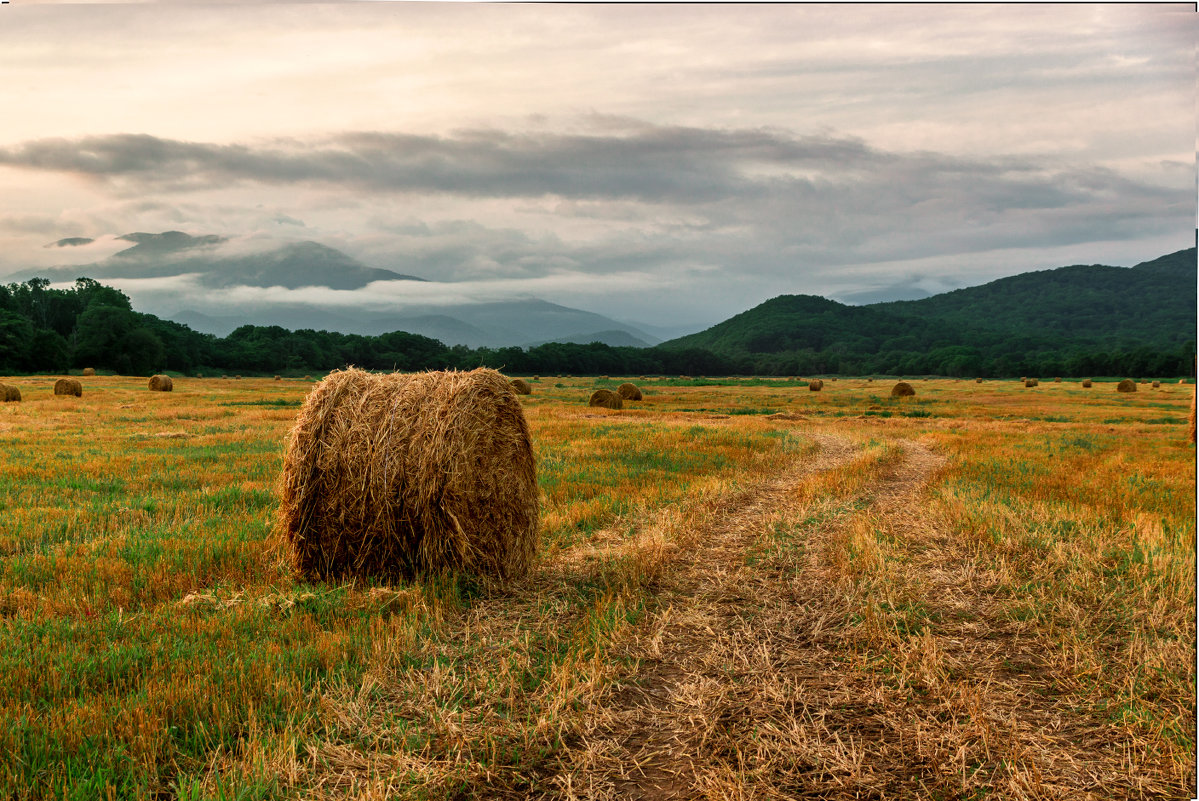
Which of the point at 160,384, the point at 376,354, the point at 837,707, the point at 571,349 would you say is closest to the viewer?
the point at 837,707

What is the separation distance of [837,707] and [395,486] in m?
5.24

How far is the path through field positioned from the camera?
4.28 m

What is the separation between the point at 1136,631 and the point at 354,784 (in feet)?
21.8

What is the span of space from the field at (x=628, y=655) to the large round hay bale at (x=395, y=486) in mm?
481

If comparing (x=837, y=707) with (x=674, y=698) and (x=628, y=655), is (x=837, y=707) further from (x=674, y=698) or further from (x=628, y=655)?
(x=628, y=655)

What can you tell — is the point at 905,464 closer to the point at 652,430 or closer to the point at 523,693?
the point at 652,430

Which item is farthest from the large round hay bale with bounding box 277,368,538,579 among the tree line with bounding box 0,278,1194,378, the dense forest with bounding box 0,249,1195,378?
the tree line with bounding box 0,278,1194,378

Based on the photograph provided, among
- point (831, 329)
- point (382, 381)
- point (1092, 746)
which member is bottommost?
point (1092, 746)

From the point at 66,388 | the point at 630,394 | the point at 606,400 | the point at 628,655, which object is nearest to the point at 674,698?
the point at 628,655

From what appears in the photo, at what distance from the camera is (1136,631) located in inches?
254

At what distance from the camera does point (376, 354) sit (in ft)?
307

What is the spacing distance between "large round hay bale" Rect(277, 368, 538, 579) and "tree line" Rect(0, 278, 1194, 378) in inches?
2012

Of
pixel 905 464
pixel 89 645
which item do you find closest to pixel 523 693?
pixel 89 645

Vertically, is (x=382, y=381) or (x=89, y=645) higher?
(x=382, y=381)
